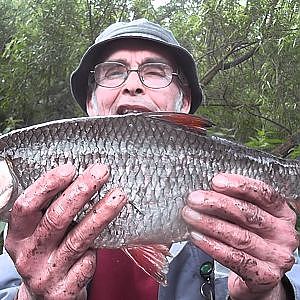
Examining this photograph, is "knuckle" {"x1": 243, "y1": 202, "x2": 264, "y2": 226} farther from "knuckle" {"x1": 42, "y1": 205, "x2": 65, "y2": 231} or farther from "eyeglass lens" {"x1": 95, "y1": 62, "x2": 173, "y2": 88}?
"eyeglass lens" {"x1": 95, "y1": 62, "x2": 173, "y2": 88}

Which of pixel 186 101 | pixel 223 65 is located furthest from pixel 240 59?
pixel 186 101

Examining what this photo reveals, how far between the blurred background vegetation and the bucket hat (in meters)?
1.65

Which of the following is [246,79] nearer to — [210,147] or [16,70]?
[16,70]

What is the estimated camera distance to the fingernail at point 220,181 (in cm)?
158

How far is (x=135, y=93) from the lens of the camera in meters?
2.47

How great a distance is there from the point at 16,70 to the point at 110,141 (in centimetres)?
352

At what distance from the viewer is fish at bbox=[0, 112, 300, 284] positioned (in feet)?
5.24

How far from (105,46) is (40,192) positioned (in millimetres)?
1272

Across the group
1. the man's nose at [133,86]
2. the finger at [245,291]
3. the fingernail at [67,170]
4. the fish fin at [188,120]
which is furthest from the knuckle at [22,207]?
the man's nose at [133,86]

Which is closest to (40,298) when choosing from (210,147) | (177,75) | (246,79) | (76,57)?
(210,147)

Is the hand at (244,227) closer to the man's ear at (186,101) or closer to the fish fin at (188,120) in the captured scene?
Answer: the fish fin at (188,120)

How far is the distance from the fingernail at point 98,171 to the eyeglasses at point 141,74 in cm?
101

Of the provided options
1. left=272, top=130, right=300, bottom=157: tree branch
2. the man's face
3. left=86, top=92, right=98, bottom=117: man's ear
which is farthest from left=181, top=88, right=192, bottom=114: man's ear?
left=272, top=130, right=300, bottom=157: tree branch

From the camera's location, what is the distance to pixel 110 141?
5.29 ft
